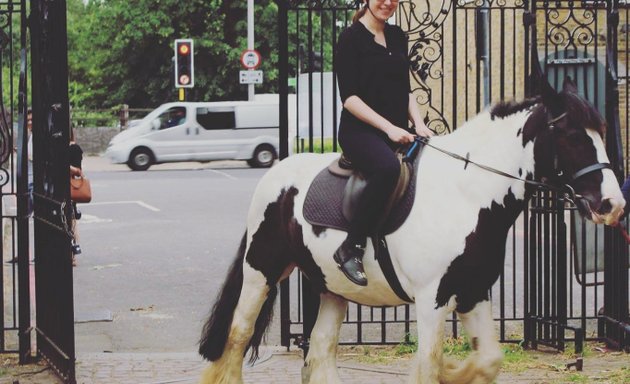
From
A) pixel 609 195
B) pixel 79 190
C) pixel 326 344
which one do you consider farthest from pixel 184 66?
pixel 609 195

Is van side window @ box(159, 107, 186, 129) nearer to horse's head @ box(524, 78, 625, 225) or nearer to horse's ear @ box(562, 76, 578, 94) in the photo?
horse's ear @ box(562, 76, 578, 94)

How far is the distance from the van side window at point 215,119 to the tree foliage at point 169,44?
15697 mm

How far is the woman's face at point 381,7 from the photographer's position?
6223 millimetres

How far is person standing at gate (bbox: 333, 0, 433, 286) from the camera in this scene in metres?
6.02

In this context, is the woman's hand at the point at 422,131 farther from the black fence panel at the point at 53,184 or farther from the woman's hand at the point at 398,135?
the black fence panel at the point at 53,184

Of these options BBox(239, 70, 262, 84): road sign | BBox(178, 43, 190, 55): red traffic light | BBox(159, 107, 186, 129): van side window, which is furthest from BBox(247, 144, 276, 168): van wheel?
BBox(178, 43, 190, 55): red traffic light

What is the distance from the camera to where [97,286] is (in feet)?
41.7

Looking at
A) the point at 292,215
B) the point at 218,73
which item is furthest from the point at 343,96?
the point at 218,73

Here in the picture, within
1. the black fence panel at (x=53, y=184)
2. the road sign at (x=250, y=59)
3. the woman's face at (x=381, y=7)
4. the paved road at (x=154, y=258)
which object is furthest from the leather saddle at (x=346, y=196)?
the road sign at (x=250, y=59)

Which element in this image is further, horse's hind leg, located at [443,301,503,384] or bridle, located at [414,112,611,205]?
horse's hind leg, located at [443,301,503,384]

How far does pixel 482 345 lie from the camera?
5.93m

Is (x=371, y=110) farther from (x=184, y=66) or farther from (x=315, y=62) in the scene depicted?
(x=184, y=66)

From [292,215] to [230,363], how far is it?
1.06m

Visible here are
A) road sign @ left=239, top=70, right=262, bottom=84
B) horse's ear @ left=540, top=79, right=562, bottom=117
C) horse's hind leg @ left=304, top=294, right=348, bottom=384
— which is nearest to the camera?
horse's ear @ left=540, top=79, right=562, bottom=117
